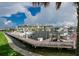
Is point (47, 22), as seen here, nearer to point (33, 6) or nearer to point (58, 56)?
point (33, 6)

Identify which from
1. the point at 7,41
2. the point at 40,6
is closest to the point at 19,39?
the point at 7,41

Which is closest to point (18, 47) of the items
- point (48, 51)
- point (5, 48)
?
point (5, 48)

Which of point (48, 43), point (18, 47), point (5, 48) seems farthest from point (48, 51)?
point (5, 48)

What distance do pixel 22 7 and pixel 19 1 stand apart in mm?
62

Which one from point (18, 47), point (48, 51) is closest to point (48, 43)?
point (48, 51)

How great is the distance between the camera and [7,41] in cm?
183

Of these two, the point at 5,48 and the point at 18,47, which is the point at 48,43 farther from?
the point at 5,48

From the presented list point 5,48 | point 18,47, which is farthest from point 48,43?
point 5,48

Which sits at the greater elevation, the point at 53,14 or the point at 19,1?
the point at 19,1

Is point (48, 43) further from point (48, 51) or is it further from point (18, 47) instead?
point (18, 47)

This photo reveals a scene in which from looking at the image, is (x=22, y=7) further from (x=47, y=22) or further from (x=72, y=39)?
(x=72, y=39)

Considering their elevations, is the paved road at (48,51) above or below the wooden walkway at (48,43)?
below

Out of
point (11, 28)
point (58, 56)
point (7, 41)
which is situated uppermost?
point (11, 28)

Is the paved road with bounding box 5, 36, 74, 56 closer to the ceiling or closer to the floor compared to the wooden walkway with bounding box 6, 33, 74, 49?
closer to the floor
